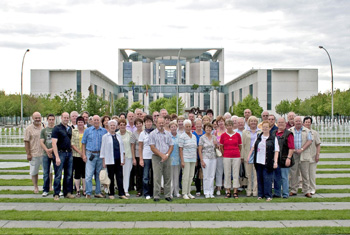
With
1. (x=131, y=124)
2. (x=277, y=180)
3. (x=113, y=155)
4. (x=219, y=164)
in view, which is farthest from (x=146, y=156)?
(x=277, y=180)

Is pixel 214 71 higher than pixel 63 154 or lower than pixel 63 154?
higher

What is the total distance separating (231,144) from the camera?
9.88 meters

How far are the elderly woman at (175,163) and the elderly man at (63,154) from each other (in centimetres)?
247

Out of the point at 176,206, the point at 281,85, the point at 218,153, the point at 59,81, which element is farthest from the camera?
the point at 281,85

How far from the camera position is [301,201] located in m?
9.34

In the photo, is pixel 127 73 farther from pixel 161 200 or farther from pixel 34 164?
pixel 161 200

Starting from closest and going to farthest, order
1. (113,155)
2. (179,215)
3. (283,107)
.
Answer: (179,215), (113,155), (283,107)

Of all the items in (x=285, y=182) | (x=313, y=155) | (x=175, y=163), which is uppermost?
(x=313, y=155)

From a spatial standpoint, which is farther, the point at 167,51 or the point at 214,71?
the point at 214,71

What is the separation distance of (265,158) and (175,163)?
85.8 inches

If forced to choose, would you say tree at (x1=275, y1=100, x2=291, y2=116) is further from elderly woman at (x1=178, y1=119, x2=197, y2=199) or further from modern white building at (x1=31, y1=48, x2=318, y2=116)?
elderly woman at (x1=178, y1=119, x2=197, y2=199)

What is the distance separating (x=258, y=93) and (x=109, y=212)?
253 feet

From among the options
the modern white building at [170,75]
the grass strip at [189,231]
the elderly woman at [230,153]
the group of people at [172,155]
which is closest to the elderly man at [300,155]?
the group of people at [172,155]

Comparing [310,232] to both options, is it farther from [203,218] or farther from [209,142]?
[209,142]
